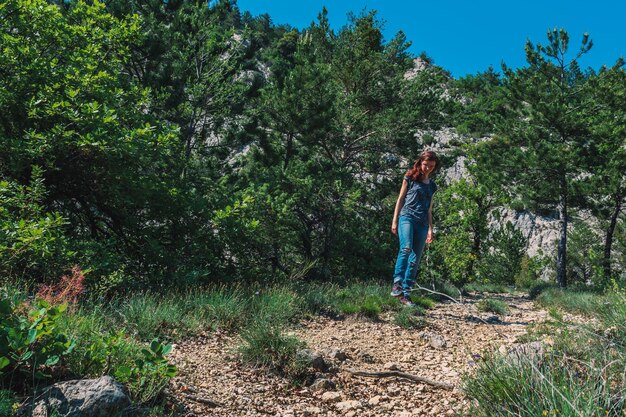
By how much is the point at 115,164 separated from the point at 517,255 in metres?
35.2

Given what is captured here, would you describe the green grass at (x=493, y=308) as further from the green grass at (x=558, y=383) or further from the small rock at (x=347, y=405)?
the small rock at (x=347, y=405)

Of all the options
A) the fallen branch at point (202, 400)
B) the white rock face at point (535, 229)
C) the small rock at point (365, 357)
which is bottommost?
the fallen branch at point (202, 400)

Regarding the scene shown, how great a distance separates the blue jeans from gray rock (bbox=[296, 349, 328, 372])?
213 cm

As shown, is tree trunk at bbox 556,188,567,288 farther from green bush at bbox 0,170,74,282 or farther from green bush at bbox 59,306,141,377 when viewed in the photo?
green bush at bbox 59,306,141,377

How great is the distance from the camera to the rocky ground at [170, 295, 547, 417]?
125 inches

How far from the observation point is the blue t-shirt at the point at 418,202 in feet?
19.3

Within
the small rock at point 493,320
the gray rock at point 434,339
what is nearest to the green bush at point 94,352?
the gray rock at point 434,339

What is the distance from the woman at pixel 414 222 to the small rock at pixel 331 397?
2.51 m

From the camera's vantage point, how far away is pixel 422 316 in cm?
643

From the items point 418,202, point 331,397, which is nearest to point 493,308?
point 418,202

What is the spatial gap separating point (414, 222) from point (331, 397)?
9.78 ft

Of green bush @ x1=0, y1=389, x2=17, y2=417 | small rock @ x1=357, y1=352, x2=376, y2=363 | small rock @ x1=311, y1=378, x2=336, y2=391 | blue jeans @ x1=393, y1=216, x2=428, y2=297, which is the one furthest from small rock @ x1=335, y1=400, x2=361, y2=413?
blue jeans @ x1=393, y1=216, x2=428, y2=297

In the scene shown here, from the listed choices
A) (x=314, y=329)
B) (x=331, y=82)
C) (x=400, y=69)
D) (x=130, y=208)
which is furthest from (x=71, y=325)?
(x=400, y=69)

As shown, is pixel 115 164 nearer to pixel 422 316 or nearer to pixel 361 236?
pixel 422 316
